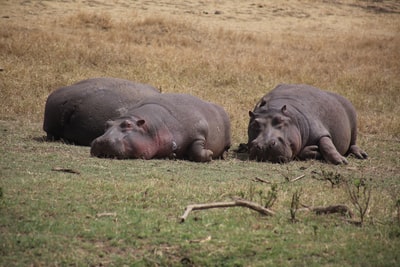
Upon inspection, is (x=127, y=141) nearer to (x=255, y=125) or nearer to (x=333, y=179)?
(x=255, y=125)

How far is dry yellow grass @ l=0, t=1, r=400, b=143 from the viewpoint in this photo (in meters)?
13.6

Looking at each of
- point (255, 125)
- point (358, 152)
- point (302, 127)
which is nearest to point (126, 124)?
point (255, 125)

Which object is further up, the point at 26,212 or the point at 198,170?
the point at 26,212

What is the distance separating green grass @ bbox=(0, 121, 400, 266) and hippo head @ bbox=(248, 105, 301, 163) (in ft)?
3.58

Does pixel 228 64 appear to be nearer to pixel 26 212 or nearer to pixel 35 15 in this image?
pixel 35 15

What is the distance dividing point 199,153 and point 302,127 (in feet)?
4.93

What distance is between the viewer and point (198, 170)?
8.43 meters

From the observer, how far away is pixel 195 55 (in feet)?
53.3

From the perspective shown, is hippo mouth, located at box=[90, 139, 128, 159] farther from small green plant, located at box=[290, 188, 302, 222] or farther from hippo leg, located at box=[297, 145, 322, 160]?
small green plant, located at box=[290, 188, 302, 222]

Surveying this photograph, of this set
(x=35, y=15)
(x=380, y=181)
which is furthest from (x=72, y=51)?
(x=380, y=181)

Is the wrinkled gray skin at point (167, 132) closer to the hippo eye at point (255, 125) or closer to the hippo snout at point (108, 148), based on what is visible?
the hippo snout at point (108, 148)

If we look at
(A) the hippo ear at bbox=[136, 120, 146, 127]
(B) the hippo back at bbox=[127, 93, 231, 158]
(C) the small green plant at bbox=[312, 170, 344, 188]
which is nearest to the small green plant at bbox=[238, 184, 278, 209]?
(C) the small green plant at bbox=[312, 170, 344, 188]

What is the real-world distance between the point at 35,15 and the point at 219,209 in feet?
47.6

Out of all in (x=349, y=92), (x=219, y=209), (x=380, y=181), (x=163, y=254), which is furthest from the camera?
(x=349, y=92)
